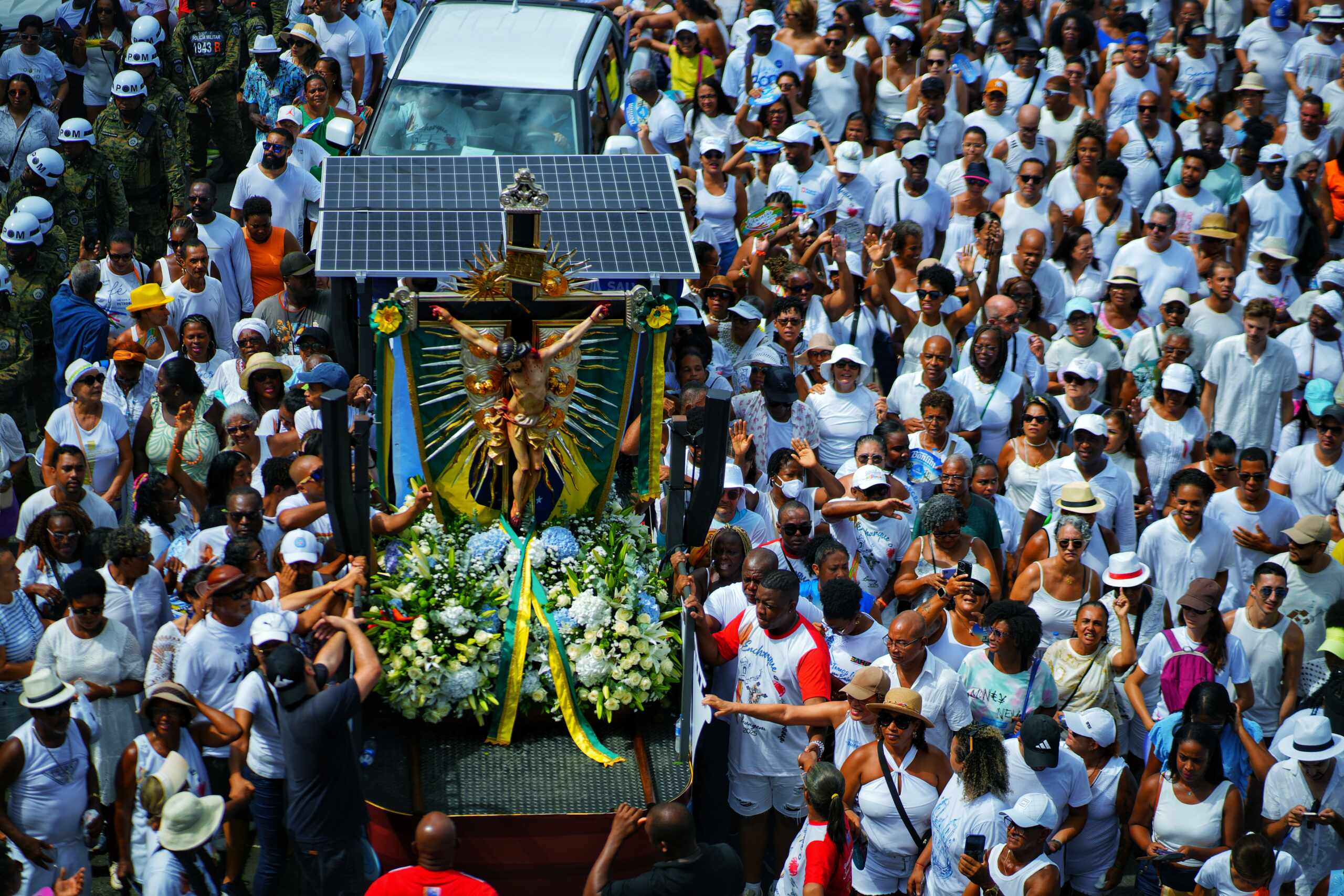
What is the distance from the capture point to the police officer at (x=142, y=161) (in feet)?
49.9

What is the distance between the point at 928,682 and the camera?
9.46m

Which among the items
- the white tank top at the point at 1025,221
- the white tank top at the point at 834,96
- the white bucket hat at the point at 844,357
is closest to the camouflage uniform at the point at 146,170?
the white tank top at the point at 834,96

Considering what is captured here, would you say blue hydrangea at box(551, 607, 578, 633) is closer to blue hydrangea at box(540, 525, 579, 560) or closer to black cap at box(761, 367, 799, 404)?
blue hydrangea at box(540, 525, 579, 560)

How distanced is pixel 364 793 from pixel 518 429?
2.27 metres

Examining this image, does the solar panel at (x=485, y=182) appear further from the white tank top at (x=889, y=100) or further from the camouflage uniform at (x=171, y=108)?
the white tank top at (x=889, y=100)

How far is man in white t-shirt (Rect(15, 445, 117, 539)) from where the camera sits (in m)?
10.7

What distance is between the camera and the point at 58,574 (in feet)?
33.4

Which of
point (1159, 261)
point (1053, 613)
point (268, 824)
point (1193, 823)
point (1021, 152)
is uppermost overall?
point (1021, 152)

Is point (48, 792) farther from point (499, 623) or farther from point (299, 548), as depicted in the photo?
point (499, 623)

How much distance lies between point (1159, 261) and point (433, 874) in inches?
344

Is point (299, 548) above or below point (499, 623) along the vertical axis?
above

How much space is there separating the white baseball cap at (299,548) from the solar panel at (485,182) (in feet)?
6.91

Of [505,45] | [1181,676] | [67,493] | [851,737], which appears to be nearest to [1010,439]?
[1181,676]

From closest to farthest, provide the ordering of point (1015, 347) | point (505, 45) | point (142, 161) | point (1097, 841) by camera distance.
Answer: point (1097, 841)
point (1015, 347)
point (505, 45)
point (142, 161)
